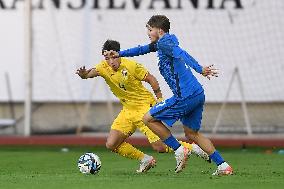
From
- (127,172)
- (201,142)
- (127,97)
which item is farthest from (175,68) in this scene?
(127,97)

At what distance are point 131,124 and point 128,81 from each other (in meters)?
0.60

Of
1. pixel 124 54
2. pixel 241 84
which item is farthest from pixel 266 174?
pixel 241 84

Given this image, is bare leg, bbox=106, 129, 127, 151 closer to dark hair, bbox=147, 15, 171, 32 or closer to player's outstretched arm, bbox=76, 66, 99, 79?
player's outstretched arm, bbox=76, 66, 99, 79

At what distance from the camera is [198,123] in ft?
45.3

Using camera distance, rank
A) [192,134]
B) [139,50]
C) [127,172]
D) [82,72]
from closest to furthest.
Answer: [192,134], [139,50], [82,72], [127,172]

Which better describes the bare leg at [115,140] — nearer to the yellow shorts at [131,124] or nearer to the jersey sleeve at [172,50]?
the yellow shorts at [131,124]

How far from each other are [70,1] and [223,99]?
12.5 ft

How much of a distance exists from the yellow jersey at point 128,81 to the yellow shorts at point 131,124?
5.6 inches

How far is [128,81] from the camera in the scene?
15.9 metres

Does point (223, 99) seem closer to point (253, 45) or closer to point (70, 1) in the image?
point (253, 45)

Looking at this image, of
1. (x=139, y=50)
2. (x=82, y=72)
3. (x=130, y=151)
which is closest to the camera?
(x=139, y=50)

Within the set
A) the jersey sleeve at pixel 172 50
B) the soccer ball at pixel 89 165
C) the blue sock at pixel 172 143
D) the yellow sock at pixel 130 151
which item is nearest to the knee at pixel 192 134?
the blue sock at pixel 172 143

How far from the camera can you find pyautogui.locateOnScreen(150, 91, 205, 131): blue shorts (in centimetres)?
1365

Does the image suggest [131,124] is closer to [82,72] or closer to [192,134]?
[82,72]
